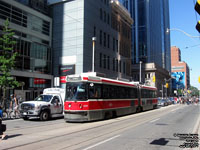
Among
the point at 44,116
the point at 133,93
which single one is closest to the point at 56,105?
the point at 44,116

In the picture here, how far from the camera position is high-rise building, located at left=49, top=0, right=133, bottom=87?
Result: 35.9 m

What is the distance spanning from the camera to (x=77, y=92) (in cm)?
1498

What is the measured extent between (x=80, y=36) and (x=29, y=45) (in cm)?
802

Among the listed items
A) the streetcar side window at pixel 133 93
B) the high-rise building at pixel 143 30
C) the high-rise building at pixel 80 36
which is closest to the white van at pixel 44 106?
the streetcar side window at pixel 133 93

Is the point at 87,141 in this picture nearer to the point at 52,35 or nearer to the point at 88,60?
the point at 88,60

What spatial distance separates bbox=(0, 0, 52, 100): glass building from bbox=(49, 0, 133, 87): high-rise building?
5.93 feet

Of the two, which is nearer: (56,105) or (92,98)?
(92,98)

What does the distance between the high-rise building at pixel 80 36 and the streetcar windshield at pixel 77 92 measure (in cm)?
1995

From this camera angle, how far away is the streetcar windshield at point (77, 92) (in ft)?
48.7

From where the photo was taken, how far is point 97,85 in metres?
15.7

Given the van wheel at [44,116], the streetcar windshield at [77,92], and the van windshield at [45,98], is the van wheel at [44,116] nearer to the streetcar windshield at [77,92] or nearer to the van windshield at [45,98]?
the van windshield at [45,98]

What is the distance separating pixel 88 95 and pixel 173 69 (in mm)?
159685

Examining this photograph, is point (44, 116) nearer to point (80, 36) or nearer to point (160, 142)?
point (160, 142)

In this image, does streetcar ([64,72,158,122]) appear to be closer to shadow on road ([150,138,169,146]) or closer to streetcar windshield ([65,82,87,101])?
streetcar windshield ([65,82,87,101])
